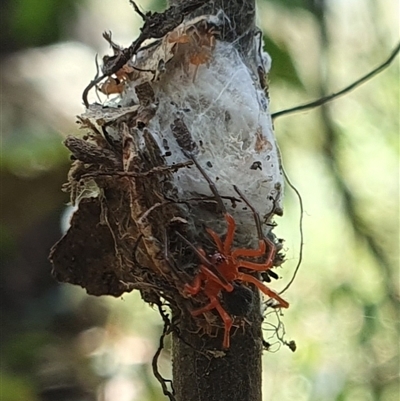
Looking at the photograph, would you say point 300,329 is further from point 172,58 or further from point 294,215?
point 172,58

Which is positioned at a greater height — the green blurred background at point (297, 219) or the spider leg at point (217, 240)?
the green blurred background at point (297, 219)

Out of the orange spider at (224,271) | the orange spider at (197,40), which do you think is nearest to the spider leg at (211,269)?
the orange spider at (224,271)

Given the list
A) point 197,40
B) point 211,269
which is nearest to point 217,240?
point 211,269

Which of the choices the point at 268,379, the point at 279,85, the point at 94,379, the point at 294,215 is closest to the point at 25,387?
the point at 94,379

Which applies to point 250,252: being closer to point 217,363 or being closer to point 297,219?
point 217,363

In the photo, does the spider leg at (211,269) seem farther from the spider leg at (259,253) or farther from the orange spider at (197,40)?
the orange spider at (197,40)
